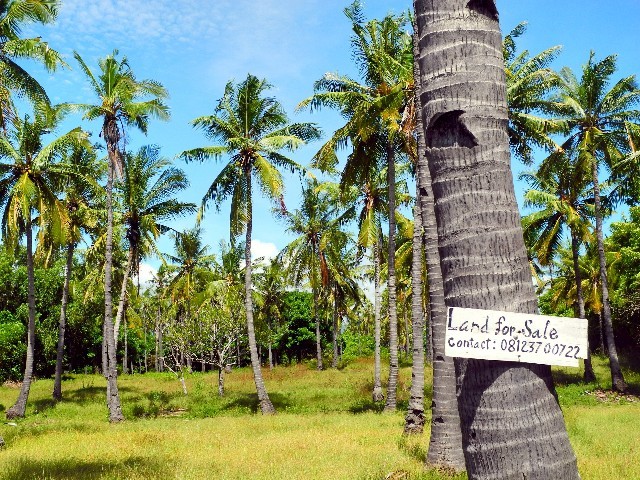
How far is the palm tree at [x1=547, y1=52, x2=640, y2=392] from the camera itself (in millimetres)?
23875

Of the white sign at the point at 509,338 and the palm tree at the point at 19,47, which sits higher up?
the palm tree at the point at 19,47

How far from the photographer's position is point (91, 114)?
20.1 metres

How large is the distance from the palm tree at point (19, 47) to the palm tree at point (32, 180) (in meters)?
3.24

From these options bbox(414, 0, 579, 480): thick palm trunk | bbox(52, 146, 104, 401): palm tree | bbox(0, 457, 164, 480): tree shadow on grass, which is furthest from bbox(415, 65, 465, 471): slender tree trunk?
bbox(52, 146, 104, 401): palm tree

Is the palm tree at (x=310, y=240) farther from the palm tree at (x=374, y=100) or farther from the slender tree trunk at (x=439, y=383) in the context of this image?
the slender tree trunk at (x=439, y=383)

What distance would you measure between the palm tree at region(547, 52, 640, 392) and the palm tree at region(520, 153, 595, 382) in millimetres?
1250

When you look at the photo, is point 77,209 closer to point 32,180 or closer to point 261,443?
point 32,180

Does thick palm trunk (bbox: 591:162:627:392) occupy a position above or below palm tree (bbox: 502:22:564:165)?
below

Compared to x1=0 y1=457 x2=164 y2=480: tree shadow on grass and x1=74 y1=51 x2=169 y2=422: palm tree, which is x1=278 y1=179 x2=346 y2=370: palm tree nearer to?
x1=74 y1=51 x2=169 y2=422: palm tree

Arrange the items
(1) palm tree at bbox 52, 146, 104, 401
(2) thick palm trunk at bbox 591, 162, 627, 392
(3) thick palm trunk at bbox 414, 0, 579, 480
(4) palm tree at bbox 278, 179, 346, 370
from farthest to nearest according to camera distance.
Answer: (4) palm tree at bbox 278, 179, 346, 370
(1) palm tree at bbox 52, 146, 104, 401
(2) thick palm trunk at bbox 591, 162, 627, 392
(3) thick palm trunk at bbox 414, 0, 579, 480

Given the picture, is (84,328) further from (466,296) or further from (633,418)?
(466,296)

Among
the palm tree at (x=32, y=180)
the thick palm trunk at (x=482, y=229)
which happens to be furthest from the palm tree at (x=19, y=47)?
the thick palm trunk at (x=482, y=229)

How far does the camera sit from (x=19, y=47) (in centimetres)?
1424

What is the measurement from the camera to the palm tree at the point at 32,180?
731 inches
